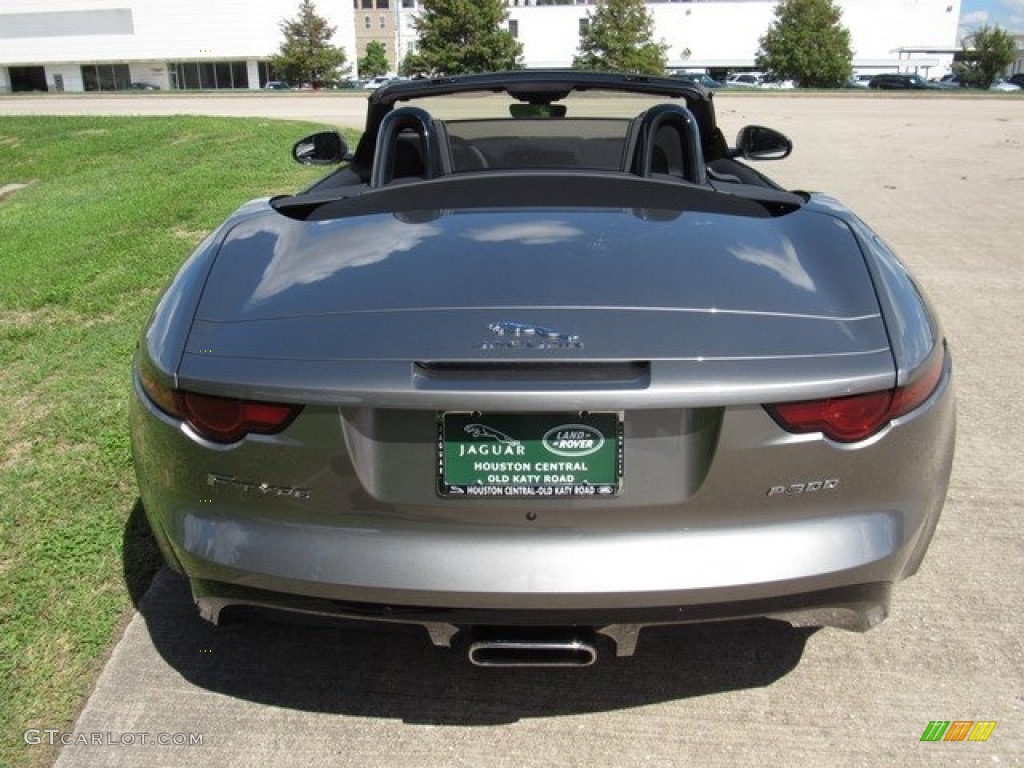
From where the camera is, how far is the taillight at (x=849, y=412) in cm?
189

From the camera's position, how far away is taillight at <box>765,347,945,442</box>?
189cm

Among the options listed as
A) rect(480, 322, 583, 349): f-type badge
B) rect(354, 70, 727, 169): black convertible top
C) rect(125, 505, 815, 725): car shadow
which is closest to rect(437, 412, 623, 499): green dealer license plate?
rect(480, 322, 583, 349): f-type badge

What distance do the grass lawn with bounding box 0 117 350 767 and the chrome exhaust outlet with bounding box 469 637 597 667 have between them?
108 cm

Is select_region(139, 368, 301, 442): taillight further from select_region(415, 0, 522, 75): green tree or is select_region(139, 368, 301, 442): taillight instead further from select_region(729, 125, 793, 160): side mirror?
select_region(415, 0, 522, 75): green tree

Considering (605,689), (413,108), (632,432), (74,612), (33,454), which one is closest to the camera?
(632,432)

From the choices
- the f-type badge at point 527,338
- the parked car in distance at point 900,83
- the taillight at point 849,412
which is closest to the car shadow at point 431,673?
the taillight at point 849,412

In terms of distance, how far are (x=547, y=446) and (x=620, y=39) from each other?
4946 centimetres

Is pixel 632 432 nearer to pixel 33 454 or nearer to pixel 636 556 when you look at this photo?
pixel 636 556

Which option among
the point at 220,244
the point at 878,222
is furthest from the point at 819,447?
the point at 878,222

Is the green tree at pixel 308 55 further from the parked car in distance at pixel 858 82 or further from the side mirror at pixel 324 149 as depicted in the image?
the side mirror at pixel 324 149

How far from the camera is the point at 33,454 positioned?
373 centimetres

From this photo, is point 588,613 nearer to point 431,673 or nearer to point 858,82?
point 431,673

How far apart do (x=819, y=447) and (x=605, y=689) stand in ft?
3.10

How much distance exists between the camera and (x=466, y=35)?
53469 mm
